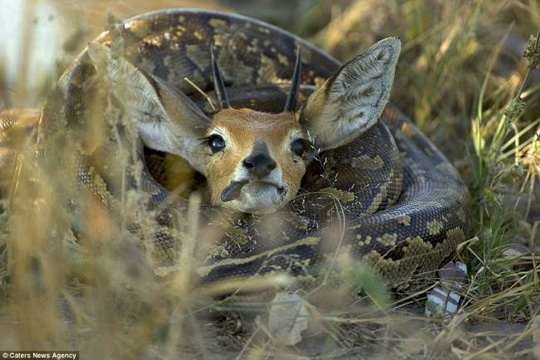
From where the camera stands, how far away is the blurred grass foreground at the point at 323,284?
3801 millimetres

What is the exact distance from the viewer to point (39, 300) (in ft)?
12.6

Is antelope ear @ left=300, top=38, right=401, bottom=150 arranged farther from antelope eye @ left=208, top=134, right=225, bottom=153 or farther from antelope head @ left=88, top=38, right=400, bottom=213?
antelope eye @ left=208, top=134, right=225, bottom=153

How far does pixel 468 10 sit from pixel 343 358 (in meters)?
3.99

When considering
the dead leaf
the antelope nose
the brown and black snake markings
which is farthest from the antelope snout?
the dead leaf

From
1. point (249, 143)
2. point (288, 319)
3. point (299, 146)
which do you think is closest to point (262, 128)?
point (249, 143)

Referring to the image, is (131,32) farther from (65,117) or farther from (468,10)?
(468,10)

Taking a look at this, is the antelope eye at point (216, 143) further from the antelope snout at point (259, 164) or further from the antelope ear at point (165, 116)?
the antelope snout at point (259, 164)

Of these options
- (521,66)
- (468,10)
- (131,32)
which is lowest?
(521,66)

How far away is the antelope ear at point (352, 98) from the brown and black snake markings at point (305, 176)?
0.80 feet

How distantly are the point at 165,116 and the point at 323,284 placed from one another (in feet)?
4.87

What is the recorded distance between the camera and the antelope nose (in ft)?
14.5

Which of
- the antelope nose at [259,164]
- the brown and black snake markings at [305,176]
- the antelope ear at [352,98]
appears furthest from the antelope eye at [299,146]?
the antelope nose at [259,164]

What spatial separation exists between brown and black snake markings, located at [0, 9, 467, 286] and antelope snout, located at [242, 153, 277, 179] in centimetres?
42

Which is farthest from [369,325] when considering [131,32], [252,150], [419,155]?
[131,32]
